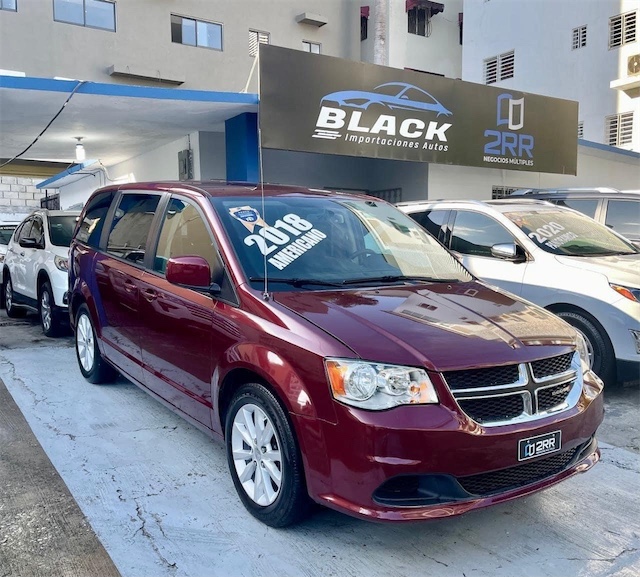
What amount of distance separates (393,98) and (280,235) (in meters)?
7.76

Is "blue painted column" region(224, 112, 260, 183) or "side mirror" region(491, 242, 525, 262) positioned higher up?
"blue painted column" region(224, 112, 260, 183)

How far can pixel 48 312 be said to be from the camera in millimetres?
7930

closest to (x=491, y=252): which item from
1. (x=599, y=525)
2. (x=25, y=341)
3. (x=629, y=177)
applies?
(x=599, y=525)

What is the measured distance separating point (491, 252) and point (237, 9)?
23.2 metres

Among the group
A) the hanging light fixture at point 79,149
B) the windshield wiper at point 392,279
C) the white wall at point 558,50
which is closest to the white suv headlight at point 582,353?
the windshield wiper at point 392,279

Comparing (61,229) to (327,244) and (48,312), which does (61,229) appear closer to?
(48,312)

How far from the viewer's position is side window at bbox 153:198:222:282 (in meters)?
3.79

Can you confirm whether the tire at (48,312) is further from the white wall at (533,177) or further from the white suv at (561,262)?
the white wall at (533,177)

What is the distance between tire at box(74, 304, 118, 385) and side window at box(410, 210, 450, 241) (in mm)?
3598

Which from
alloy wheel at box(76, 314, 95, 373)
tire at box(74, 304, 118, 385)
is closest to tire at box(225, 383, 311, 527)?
tire at box(74, 304, 118, 385)

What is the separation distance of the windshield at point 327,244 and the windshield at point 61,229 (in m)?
4.96

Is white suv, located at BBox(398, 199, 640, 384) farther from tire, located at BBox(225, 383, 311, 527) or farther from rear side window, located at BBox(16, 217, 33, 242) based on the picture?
rear side window, located at BBox(16, 217, 33, 242)

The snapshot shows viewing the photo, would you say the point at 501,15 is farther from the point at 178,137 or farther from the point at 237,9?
the point at 178,137

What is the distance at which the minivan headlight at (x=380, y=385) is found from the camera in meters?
2.71
